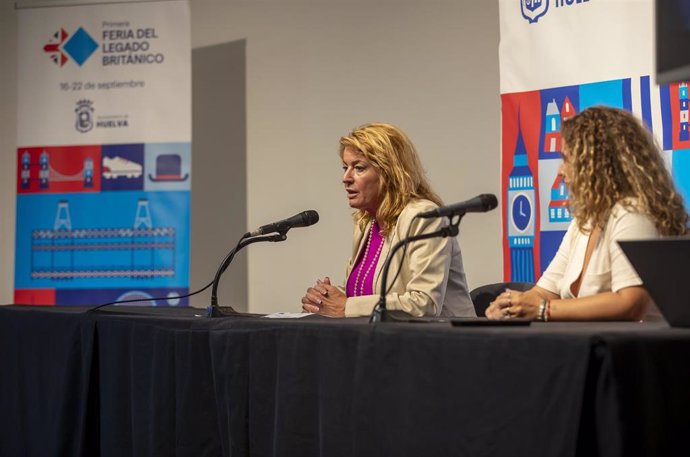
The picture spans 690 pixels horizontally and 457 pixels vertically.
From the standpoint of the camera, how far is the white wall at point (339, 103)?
4.44 m

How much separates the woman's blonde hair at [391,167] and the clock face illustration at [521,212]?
0.86 metres

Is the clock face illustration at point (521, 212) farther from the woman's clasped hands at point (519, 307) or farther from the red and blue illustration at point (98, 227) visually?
the red and blue illustration at point (98, 227)

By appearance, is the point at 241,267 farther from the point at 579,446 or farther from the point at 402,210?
the point at 579,446

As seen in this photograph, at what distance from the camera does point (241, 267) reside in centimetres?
493

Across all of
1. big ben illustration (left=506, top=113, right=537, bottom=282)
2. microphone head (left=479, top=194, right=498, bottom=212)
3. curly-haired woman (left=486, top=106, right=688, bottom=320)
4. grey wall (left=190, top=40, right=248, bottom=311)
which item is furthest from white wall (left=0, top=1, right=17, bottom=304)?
microphone head (left=479, top=194, right=498, bottom=212)

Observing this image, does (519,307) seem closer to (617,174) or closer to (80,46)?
(617,174)

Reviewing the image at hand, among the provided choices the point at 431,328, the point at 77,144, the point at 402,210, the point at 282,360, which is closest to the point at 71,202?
the point at 77,144

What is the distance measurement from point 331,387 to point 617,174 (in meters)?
1.06

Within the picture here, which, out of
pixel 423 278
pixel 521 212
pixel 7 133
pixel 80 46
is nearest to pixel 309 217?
pixel 423 278

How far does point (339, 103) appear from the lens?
15.6ft

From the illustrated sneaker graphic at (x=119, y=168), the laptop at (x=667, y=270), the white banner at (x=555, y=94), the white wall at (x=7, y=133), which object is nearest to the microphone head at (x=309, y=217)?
the laptop at (x=667, y=270)

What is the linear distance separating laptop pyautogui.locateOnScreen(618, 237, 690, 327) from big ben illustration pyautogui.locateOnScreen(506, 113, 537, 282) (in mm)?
2157

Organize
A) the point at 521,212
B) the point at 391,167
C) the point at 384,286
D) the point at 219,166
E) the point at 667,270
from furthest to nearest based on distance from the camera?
the point at 219,166
the point at 521,212
the point at 391,167
the point at 384,286
the point at 667,270

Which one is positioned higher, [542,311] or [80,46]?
[80,46]
